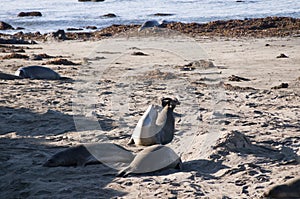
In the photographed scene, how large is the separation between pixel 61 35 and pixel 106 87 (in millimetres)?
10665

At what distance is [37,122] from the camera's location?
752cm

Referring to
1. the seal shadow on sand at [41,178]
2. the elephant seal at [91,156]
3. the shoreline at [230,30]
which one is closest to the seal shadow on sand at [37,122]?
the seal shadow on sand at [41,178]

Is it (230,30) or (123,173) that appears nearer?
(123,173)

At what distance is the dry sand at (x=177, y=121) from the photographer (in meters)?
4.92

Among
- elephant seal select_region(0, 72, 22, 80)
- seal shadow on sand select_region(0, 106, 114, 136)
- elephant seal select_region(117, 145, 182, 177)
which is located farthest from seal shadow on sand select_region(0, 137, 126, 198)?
elephant seal select_region(0, 72, 22, 80)

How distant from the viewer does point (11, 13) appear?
37.5 meters

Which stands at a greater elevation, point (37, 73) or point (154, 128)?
point (154, 128)

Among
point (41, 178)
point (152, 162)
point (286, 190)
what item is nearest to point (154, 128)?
point (152, 162)

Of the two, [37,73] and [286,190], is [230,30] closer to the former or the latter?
[37,73]

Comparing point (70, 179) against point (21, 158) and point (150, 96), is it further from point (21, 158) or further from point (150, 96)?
point (150, 96)

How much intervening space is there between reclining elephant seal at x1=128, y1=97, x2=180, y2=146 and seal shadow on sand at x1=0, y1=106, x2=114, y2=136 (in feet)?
2.96

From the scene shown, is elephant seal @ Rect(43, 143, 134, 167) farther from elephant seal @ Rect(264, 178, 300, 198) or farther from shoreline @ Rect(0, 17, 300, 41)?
shoreline @ Rect(0, 17, 300, 41)

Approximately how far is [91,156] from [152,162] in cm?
72

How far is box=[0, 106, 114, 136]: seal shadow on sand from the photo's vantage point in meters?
7.12
